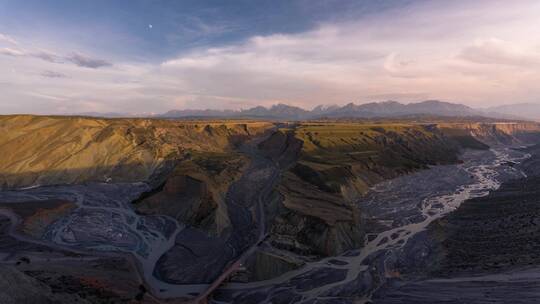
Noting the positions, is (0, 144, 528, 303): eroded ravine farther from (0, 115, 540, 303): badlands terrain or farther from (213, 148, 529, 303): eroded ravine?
(0, 115, 540, 303): badlands terrain

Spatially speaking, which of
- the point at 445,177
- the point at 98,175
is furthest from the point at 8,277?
the point at 445,177

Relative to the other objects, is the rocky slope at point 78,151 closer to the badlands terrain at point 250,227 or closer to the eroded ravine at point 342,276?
the badlands terrain at point 250,227

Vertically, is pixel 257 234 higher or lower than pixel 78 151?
lower

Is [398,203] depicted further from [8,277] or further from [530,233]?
[8,277]

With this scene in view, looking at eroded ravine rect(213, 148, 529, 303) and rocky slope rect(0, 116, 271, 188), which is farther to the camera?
rocky slope rect(0, 116, 271, 188)

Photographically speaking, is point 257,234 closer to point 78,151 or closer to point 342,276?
point 342,276

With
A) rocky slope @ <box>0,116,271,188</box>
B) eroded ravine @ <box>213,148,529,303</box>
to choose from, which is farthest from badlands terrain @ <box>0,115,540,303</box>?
rocky slope @ <box>0,116,271,188</box>

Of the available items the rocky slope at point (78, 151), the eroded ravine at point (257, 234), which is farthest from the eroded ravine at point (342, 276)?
the rocky slope at point (78, 151)

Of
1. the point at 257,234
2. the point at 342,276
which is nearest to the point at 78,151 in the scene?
the point at 257,234

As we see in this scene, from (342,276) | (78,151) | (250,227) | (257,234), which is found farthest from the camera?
(78,151)
